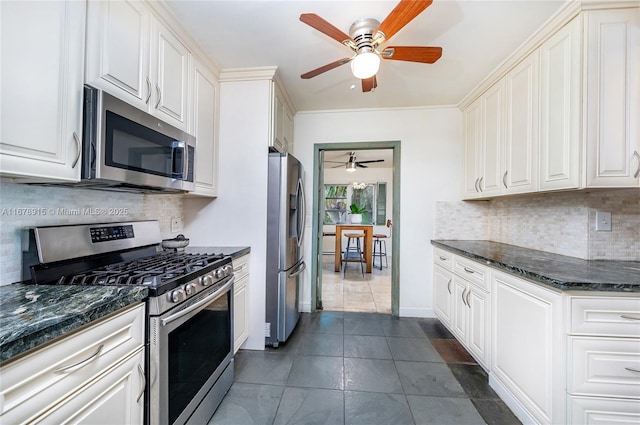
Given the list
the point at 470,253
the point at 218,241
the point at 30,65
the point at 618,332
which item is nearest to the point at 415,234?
the point at 470,253

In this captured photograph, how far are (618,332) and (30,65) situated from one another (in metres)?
2.63

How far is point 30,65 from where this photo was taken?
0.91m

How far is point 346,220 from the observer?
688 cm

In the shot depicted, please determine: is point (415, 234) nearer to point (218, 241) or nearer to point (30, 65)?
point (218, 241)

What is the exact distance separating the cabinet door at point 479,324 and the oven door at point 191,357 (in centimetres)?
179

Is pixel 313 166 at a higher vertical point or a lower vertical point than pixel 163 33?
lower

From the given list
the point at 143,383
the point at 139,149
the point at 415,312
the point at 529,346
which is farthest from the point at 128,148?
the point at 415,312

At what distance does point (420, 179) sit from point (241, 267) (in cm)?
220

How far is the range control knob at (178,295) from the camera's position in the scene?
44.7 inches

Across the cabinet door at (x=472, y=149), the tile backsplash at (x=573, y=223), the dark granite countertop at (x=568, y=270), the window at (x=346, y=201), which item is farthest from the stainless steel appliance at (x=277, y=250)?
the window at (x=346, y=201)

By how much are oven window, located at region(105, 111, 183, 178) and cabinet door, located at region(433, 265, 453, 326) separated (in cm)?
252

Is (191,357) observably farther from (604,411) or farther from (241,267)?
(604,411)

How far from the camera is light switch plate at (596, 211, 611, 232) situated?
1.71 meters

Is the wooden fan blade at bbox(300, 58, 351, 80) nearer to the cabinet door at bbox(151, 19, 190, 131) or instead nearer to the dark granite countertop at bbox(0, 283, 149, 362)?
the cabinet door at bbox(151, 19, 190, 131)
